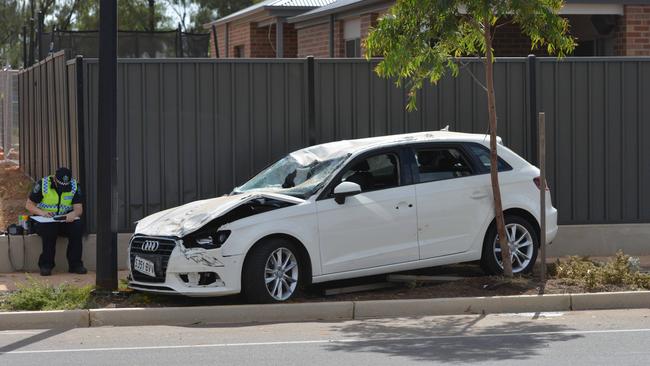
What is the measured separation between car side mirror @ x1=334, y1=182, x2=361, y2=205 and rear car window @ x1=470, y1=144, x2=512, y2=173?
166 cm

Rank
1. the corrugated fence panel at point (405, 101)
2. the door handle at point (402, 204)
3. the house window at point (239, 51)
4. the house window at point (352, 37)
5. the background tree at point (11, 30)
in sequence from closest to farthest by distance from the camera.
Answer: the door handle at point (402, 204) → the corrugated fence panel at point (405, 101) → the house window at point (352, 37) → the house window at point (239, 51) → the background tree at point (11, 30)

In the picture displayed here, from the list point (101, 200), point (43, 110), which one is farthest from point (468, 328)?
point (43, 110)

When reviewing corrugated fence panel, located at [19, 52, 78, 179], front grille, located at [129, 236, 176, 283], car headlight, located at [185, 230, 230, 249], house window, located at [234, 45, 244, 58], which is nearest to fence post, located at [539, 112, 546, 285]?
car headlight, located at [185, 230, 230, 249]

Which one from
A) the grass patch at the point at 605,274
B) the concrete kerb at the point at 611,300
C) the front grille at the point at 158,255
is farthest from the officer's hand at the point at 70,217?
the concrete kerb at the point at 611,300

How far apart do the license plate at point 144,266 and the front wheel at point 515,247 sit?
3.57m

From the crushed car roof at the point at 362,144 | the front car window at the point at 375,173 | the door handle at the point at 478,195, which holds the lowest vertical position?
the door handle at the point at 478,195

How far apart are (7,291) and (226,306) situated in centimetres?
276

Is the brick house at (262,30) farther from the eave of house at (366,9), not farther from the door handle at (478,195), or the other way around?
the door handle at (478,195)

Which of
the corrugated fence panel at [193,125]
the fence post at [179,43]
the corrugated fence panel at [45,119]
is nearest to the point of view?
the corrugated fence panel at [193,125]

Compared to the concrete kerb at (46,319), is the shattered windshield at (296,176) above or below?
above

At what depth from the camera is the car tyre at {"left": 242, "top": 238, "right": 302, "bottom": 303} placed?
10.8 m

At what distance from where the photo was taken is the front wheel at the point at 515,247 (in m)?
12.2

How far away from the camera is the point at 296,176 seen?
473 inches

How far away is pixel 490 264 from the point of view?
480 inches
